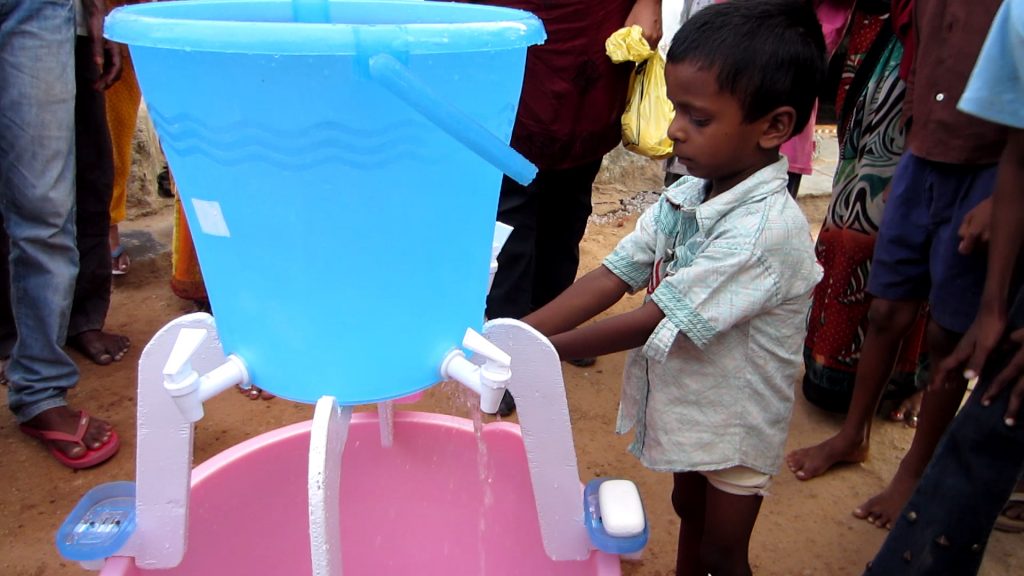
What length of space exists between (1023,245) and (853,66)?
811mm

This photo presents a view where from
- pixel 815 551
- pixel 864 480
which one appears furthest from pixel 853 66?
pixel 815 551

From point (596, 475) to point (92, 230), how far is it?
1.58 metres

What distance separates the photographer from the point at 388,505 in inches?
54.7

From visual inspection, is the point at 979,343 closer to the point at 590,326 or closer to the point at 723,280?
the point at 723,280

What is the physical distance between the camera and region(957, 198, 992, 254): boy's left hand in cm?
132

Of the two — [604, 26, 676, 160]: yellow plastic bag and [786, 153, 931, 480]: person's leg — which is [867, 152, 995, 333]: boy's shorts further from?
[604, 26, 676, 160]: yellow plastic bag

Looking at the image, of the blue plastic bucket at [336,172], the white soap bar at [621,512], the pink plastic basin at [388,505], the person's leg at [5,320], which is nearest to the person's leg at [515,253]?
the pink plastic basin at [388,505]

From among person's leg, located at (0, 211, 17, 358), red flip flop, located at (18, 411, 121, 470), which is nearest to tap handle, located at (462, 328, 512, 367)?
red flip flop, located at (18, 411, 121, 470)

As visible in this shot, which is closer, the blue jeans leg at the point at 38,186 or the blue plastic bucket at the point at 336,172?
the blue plastic bucket at the point at 336,172

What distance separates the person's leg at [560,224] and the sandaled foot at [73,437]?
122 cm

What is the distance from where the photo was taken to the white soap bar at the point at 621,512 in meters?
0.96

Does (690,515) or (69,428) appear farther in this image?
(69,428)

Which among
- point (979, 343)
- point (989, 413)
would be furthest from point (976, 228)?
point (989, 413)

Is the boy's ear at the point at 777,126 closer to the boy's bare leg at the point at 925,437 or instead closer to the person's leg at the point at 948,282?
the person's leg at the point at 948,282
